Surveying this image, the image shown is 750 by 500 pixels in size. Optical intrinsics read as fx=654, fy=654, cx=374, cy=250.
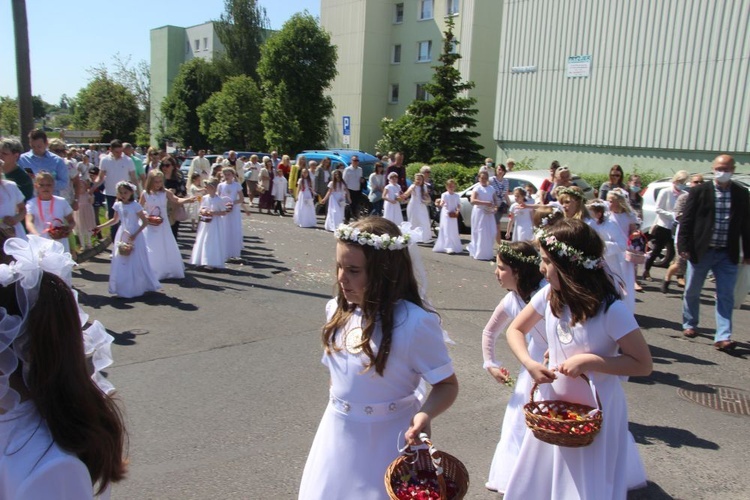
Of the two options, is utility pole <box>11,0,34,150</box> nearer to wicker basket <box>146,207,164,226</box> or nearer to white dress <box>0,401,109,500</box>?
wicker basket <box>146,207,164,226</box>

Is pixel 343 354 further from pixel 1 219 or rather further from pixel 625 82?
pixel 625 82

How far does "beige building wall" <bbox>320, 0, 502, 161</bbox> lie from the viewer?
3741 centimetres

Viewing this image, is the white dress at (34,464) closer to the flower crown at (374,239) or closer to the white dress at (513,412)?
the flower crown at (374,239)

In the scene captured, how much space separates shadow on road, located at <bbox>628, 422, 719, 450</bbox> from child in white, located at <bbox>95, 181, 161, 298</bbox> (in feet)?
22.7

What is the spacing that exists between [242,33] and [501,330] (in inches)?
2211

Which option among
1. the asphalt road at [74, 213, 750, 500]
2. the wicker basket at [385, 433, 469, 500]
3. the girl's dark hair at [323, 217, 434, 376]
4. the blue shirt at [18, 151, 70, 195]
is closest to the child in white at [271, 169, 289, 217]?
the asphalt road at [74, 213, 750, 500]

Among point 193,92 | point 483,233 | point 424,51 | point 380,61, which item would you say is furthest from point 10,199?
point 193,92

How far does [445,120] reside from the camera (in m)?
29.8

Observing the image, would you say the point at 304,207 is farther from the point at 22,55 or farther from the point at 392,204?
the point at 22,55

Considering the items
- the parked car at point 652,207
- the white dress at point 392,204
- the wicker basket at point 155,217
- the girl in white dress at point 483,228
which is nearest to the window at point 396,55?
the white dress at point 392,204

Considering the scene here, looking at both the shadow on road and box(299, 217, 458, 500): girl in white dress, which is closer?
box(299, 217, 458, 500): girl in white dress

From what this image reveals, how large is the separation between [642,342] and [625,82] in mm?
22546

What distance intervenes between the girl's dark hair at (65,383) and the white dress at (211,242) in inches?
391

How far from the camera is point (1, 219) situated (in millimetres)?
6766
